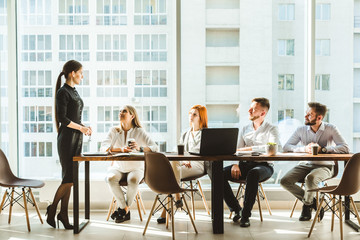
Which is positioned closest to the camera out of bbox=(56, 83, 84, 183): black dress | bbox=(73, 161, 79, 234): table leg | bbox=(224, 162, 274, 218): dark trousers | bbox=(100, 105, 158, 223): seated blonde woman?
bbox=(73, 161, 79, 234): table leg

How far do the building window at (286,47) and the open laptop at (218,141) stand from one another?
186cm

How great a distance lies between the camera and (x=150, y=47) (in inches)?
211

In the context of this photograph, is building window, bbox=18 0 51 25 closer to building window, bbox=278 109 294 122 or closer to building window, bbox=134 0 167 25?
building window, bbox=134 0 167 25

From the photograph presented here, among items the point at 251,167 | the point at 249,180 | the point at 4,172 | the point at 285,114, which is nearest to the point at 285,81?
the point at 285,114

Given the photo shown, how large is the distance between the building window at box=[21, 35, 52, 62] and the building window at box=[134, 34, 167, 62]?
116 cm

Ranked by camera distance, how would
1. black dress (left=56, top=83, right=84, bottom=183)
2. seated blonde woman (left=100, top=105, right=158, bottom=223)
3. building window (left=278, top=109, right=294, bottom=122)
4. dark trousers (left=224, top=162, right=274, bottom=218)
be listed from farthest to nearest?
building window (left=278, top=109, right=294, bottom=122) → seated blonde woman (left=100, top=105, right=158, bottom=223) → dark trousers (left=224, top=162, right=274, bottom=218) → black dress (left=56, top=83, right=84, bottom=183)

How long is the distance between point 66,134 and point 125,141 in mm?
767

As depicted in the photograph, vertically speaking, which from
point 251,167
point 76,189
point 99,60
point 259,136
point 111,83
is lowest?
point 76,189

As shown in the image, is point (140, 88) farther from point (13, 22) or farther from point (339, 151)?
point (339, 151)

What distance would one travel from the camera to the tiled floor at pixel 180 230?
4.01 metres

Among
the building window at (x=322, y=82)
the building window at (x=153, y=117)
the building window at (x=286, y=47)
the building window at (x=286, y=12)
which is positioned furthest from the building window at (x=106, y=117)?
the building window at (x=322, y=82)

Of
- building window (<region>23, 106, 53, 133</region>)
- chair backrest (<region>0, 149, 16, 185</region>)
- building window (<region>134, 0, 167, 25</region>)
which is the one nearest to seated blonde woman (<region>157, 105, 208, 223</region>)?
building window (<region>134, 0, 167, 25</region>)

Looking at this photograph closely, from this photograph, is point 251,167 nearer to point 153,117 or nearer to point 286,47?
point 153,117

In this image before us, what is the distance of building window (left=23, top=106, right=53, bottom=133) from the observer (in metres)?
5.39
